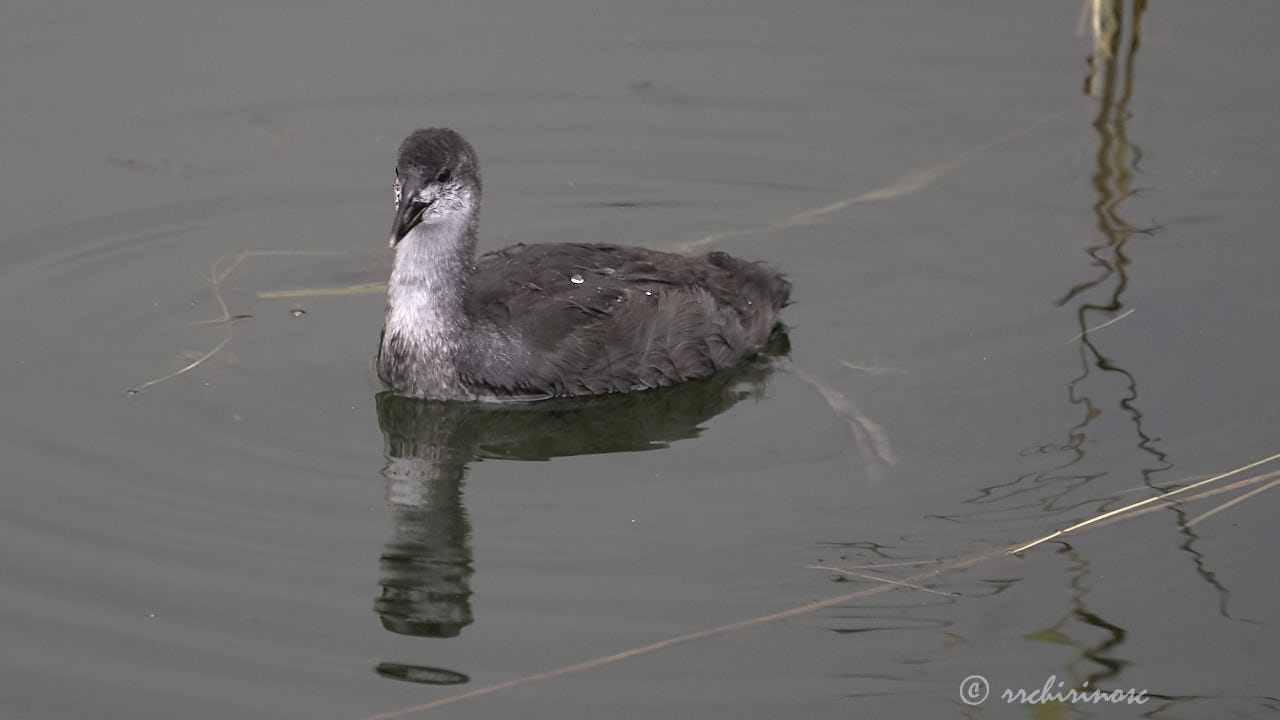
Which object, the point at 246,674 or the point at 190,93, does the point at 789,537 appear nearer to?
the point at 246,674

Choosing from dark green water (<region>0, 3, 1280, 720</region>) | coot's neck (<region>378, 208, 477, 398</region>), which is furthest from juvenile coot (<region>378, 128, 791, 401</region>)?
dark green water (<region>0, 3, 1280, 720</region>)

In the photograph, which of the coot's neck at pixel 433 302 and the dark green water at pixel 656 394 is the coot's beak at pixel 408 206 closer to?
the coot's neck at pixel 433 302

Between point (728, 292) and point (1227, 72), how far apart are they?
4052mm

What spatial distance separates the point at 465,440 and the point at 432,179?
1.13 m

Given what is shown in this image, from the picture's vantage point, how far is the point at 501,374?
8.52 m

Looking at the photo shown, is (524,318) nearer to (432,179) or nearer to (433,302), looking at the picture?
(433,302)

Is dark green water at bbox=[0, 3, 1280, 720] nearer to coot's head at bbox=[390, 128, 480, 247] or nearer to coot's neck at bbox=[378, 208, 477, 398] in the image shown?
coot's neck at bbox=[378, 208, 477, 398]

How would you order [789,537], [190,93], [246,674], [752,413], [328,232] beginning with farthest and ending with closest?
[190,93], [328,232], [752,413], [789,537], [246,674]

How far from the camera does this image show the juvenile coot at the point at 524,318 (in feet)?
27.9

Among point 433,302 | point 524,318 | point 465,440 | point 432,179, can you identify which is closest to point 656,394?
point 524,318

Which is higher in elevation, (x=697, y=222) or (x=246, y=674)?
(x=697, y=222)

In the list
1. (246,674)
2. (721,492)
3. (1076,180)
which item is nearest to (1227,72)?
(1076,180)

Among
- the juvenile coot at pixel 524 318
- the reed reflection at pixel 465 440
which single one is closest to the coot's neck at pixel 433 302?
the juvenile coot at pixel 524 318

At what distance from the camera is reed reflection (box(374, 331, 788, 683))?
7355 mm
